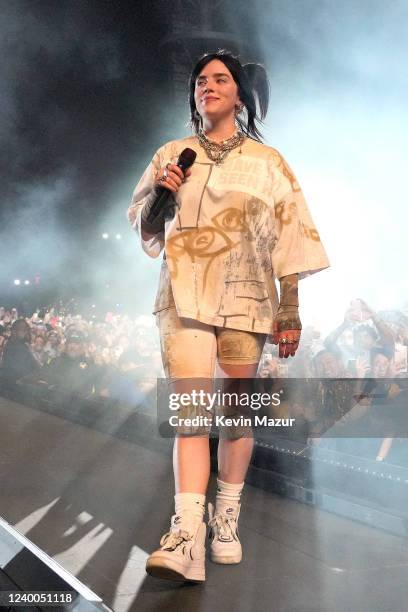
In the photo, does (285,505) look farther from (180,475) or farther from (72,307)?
(72,307)

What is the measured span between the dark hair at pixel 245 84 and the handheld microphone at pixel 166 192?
0.28 m

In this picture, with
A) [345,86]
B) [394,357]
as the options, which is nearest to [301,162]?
[345,86]

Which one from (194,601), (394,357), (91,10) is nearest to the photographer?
(194,601)

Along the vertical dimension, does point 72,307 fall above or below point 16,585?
above

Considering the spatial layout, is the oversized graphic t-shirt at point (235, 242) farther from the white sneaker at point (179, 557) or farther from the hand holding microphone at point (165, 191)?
the white sneaker at point (179, 557)

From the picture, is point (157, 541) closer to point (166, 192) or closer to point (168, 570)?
point (168, 570)

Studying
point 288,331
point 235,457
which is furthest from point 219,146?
point 235,457

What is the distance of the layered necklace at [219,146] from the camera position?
1.99 m

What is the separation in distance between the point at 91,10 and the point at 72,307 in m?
5.78

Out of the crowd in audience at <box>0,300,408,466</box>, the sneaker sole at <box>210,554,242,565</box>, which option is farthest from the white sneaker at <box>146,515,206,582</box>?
the crowd in audience at <box>0,300,408,466</box>

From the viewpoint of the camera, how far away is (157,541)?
7.20ft

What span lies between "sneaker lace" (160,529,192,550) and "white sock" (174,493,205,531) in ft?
0.07

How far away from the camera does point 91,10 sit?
25.7 ft

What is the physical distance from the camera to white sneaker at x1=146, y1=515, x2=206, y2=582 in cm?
172
